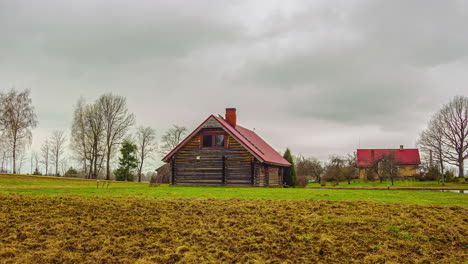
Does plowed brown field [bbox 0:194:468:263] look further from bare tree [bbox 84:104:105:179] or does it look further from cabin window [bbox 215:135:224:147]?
→ bare tree [bbox 84:104:105:179]

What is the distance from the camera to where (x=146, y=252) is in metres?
7.52

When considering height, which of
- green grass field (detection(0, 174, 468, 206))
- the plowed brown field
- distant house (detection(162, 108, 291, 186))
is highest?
distant house (detection(162, 108, 291, 186))

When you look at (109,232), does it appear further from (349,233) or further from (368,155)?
(368,155)

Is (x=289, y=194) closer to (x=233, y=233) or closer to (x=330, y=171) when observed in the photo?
(x=233, y=233)

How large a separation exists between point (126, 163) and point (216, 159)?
2389 centimetres

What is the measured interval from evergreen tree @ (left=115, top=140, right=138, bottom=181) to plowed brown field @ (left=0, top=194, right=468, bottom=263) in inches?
1486

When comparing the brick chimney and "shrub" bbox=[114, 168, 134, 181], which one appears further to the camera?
"shrub" bbox=[114, 168, 134, 181]

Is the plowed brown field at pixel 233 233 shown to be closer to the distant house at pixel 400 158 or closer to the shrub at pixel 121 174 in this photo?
the shrub at pixel 121 174

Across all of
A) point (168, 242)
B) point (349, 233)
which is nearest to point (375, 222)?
point (349, 233)

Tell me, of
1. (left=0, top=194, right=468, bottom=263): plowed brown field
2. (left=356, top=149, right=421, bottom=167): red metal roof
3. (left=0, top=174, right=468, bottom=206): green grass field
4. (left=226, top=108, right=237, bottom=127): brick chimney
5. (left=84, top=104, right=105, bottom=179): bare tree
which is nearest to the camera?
(left=0, top=194, right=468, bottom=263): plowed brown field

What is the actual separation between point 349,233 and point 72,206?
26.1 ft

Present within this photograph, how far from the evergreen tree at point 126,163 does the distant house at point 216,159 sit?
2035 centimetres

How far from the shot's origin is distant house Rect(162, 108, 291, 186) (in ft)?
90.3

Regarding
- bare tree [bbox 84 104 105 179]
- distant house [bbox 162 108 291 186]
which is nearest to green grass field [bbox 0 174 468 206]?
distant house [bbox 162 108 291 186]
